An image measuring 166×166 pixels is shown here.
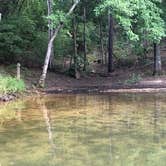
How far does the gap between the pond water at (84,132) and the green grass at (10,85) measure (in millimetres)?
1235

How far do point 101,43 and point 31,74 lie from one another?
960 cm

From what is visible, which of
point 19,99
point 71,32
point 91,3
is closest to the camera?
point 19,99

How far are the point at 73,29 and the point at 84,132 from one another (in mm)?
19306

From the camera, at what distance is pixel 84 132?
12750 mm

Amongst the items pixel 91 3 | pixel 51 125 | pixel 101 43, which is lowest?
pixel 51 125

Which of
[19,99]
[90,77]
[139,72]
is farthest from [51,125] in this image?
[139,72]

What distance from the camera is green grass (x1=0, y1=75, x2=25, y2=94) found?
69.4ft

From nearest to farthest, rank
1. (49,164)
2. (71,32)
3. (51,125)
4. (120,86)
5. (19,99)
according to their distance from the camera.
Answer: (49,164), (51,125), (19,99), (120,86), (71,32)

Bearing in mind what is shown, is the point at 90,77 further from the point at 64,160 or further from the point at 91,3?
the point at 64,160

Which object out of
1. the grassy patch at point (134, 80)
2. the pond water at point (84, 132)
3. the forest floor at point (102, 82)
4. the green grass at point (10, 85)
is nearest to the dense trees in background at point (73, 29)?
the forest floor at point (102, 82)

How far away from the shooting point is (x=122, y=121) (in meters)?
14.7

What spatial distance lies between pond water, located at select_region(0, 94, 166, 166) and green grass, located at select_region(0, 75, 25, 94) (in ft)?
→ 4.05

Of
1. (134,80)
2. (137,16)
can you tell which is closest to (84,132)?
(134,80)

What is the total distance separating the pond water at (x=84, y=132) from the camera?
31.4 ft
